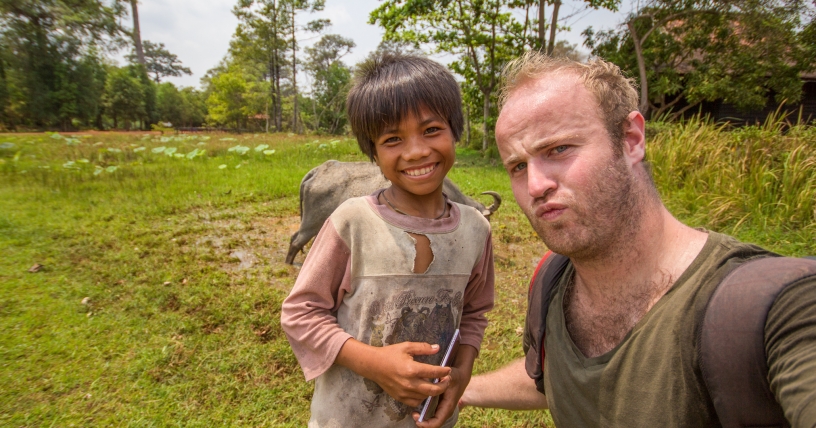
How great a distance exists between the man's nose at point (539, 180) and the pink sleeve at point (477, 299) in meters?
0.42

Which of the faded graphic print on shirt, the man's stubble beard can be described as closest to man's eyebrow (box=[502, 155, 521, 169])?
the man's stubble beard

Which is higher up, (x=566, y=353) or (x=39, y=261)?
(x=566, y=353)

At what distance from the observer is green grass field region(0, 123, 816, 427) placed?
113 inches

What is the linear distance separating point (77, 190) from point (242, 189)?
9.65 feet

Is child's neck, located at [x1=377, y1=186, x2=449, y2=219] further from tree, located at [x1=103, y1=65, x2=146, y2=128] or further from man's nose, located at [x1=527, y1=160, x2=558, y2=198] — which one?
tree, located at [x1=103, y1=65, x2=146, y2=128]

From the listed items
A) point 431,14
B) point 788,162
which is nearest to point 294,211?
point 788,162

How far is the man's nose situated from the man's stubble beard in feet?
0.15

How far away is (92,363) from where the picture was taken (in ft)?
10.4

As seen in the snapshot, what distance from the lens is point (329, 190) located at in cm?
489

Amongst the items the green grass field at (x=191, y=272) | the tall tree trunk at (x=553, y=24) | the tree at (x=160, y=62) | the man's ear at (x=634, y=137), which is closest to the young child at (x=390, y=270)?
the man's ear at (x=634, y=137)

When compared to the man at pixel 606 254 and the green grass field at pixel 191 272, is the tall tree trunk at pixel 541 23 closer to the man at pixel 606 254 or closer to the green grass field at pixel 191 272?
the green grass field at pixel 191 272

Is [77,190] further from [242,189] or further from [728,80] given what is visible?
[728,80]

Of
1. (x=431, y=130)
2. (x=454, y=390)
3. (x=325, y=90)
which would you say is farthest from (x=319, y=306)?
(x=325, y=90)

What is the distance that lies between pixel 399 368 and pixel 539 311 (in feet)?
1.42
